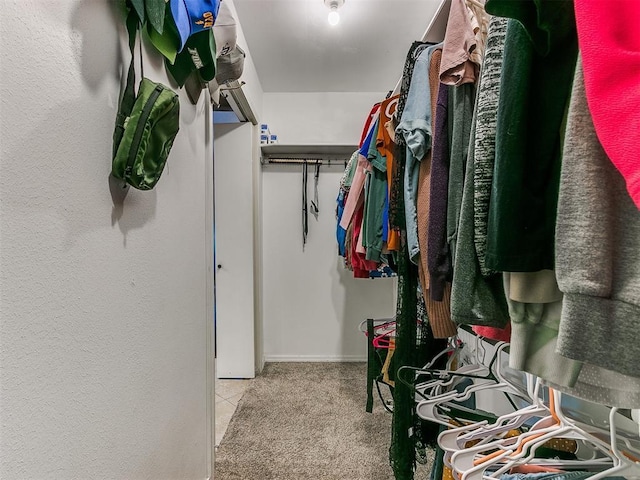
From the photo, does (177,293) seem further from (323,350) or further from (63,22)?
(323,350)

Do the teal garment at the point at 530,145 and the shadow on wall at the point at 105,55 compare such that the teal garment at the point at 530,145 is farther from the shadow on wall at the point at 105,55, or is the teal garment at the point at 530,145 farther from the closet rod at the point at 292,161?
the closet rod at the point at 292,161

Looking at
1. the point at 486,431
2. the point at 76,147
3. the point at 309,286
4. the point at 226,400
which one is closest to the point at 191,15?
the point at 76,147

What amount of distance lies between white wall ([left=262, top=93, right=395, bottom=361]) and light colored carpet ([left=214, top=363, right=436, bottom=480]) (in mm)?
408

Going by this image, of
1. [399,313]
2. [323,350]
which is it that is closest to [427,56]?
[399,313]

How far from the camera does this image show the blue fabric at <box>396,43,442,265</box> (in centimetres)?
94

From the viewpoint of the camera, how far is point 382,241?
1409 millimetres

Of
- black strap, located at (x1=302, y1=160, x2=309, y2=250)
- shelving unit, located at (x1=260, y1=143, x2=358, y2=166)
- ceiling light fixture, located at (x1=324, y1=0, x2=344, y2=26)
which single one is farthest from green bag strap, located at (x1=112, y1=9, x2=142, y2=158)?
black strap, located at (x1=302, y1=160, x2=309, y2=250)

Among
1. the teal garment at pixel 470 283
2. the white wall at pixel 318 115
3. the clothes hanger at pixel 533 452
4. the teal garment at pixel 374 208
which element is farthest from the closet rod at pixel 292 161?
the clothes hanger at pixel 533 452

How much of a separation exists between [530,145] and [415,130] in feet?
1.63

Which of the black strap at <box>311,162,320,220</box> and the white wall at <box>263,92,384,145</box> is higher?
the white wall at <box>263,92,384,145</box>

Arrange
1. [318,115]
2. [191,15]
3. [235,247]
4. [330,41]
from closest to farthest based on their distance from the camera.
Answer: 1. [191,15]
2. [330,41]
3. [235,247]
4. [318,115]

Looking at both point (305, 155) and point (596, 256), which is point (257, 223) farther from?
point (596, 256)

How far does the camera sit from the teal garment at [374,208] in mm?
1413

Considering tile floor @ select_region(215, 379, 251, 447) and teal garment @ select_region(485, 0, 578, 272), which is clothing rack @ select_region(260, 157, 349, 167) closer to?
tile floor @ select_region(215, 379, 251, 447)
